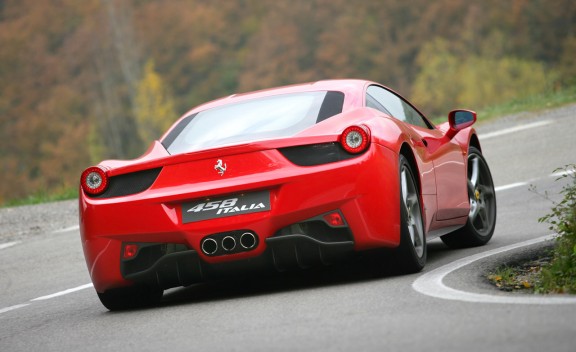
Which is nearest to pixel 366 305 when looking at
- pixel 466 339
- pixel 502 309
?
pixel 502 309

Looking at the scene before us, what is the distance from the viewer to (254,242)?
6938 mm

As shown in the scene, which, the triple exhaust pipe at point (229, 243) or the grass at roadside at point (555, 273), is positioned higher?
the triple exhaust pipe at point (229, 243)

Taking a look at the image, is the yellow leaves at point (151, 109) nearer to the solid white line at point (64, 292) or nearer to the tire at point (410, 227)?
the solid white line at point (64, 292)

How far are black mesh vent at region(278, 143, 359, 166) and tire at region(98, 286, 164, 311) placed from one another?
1.23m

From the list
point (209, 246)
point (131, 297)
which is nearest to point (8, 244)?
point (131, 297)

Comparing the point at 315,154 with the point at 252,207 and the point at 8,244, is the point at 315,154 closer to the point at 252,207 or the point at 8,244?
the point at 252,207

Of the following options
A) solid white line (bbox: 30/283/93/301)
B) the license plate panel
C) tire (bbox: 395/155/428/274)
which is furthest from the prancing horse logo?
solid white line (bbox: 30/283/93/301)

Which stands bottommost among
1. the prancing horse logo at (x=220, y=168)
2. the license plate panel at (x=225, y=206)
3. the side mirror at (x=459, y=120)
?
the license plate panel at (x=225, y=206)

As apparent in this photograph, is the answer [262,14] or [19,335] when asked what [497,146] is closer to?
[19,335]

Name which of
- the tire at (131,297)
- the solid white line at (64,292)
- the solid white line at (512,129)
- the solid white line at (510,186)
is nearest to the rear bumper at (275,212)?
the tire at (131,297)

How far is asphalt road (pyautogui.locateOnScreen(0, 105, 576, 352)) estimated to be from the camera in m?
5.12

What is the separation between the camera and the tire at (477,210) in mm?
9320

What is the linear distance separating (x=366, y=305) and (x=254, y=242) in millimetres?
943

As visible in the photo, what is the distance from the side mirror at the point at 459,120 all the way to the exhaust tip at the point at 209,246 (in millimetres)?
2731
